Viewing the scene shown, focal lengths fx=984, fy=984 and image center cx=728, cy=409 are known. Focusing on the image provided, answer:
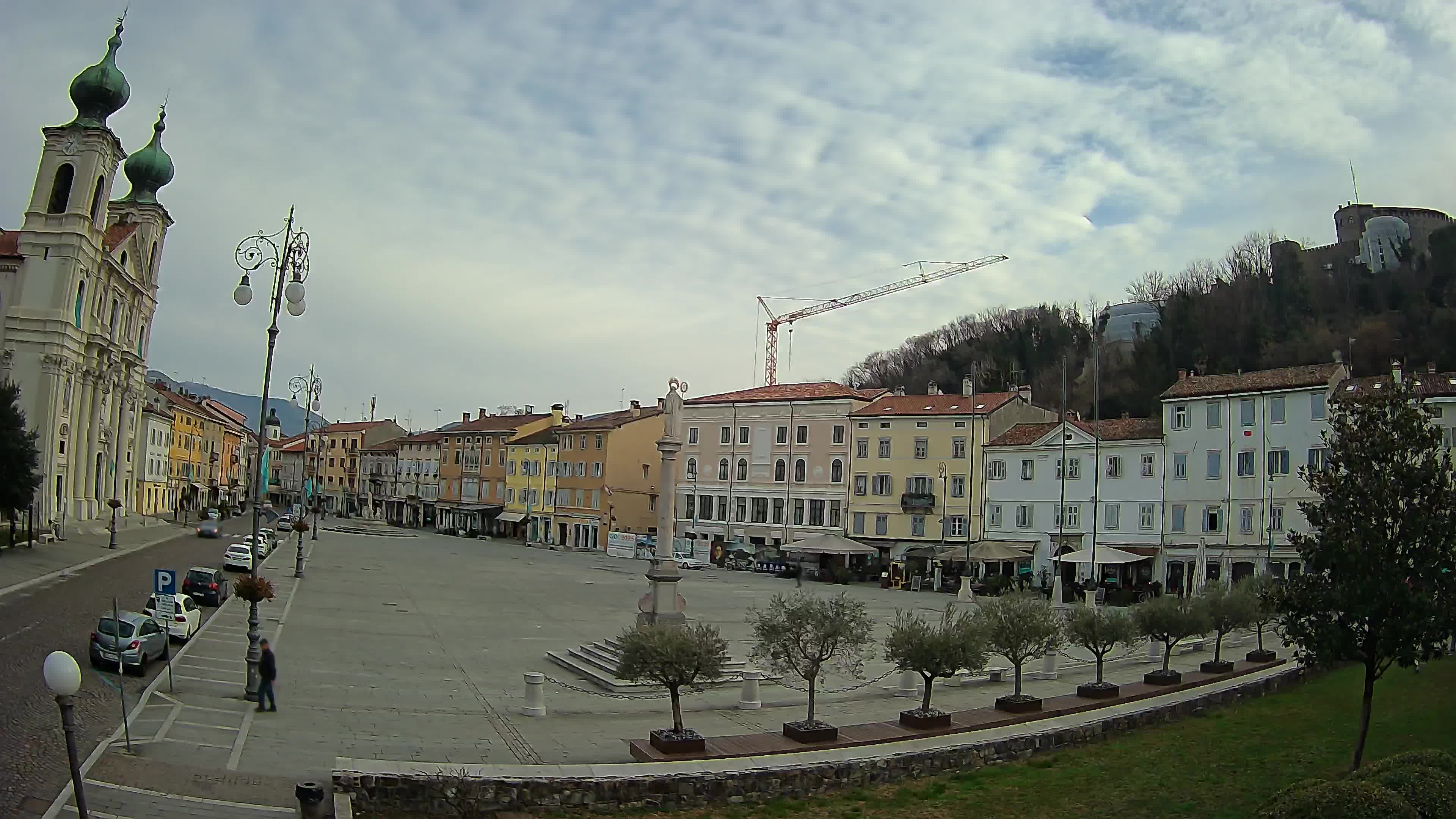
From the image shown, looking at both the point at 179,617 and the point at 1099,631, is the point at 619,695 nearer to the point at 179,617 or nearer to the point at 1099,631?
the point at 1099,631

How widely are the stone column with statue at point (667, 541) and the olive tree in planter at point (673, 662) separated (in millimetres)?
6651

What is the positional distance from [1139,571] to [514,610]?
34691 millimetres

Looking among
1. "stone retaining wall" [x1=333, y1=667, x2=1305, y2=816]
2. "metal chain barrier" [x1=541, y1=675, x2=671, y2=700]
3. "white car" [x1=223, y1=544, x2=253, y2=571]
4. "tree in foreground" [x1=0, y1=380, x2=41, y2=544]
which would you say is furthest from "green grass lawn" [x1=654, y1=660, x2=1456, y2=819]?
"tree in foreground" [x1=0, y1=380, x2=41, y2=544]

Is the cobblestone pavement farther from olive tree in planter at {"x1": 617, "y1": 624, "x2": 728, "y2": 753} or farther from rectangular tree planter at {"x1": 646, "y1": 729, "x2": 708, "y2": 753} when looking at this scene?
rectangular tree planter at {"x1": 646, "y1": 729, "x2": 708, "y2": 753}

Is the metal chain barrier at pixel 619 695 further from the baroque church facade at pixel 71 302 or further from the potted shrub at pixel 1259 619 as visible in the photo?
the baroque church facade at pixel 71 302

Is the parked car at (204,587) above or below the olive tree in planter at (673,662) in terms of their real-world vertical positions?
below

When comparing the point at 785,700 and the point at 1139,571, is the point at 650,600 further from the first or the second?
the point at 1139,571

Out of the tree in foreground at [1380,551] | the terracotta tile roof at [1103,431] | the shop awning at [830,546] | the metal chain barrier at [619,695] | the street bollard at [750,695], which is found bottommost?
the metal chain barrier at [619,695]

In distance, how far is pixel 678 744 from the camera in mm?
14719

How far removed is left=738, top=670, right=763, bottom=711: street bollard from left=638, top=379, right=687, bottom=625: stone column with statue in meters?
2.66

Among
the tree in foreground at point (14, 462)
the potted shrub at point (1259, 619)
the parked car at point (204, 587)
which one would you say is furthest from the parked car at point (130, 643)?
the tree in foreground at point (14, 462)

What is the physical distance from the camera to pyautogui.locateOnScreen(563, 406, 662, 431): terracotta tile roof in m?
80.9

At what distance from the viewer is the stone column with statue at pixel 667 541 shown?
23109mm

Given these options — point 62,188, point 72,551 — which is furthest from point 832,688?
point 62,188
